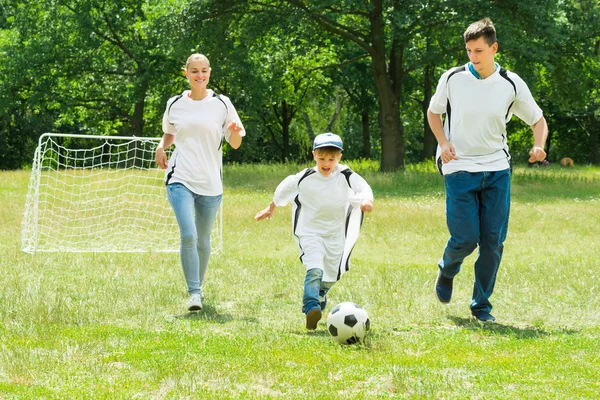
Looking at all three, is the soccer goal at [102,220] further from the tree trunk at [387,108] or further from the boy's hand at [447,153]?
the tree trunk at [387,108]

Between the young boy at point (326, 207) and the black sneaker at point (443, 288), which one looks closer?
the young boy at point (326, 207)

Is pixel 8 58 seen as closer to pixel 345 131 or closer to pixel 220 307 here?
pixel 345 131

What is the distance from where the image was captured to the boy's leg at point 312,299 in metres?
7.14

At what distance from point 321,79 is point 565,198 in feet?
74.4

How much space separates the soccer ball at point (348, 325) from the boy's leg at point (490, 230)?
1479mm

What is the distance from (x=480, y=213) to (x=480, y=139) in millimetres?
634

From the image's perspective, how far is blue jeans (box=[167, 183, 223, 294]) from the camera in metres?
8.12

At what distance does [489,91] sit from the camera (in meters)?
7.29

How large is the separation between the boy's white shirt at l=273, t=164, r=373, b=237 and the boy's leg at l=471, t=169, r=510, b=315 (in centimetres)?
97

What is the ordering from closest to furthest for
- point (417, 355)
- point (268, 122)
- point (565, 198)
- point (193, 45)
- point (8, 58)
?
point (417, 355) < point (565, 198) < point (193, 45) < point (8, 58) < point (268, 122)

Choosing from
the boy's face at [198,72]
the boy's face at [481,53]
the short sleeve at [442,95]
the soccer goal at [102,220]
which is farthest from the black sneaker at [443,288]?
the soccer goal at [102,220]

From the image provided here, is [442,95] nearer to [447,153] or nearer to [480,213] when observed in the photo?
[447,153]

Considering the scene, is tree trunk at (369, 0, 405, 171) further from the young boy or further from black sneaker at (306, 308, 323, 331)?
black sneaker at (306, 308, 323, 331)

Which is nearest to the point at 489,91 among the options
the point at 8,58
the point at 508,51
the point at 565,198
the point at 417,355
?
the point at 417,355
